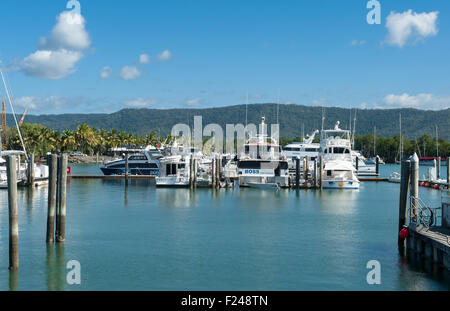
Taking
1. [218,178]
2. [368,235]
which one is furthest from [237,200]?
[368,235]

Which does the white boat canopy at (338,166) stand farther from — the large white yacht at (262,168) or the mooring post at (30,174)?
the mooring post at (30,174)

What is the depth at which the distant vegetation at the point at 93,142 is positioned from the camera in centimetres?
13025

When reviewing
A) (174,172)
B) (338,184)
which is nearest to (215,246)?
(338,184)

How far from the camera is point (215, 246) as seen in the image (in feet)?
89.1

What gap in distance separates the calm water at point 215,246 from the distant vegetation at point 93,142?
62547mm

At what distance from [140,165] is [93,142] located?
70596 mm

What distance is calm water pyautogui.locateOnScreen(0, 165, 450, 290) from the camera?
20.6 m

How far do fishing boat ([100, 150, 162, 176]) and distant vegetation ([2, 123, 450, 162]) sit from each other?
20730mm

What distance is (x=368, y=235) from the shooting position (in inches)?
1188

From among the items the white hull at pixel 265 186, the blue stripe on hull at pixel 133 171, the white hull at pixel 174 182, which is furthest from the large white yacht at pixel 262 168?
the blue stripe on hull at pixel 133 171

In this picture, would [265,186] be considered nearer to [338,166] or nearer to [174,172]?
[338,166]

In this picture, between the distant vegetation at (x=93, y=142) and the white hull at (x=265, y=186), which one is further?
the distant vegetation at (x=93, y=142)
